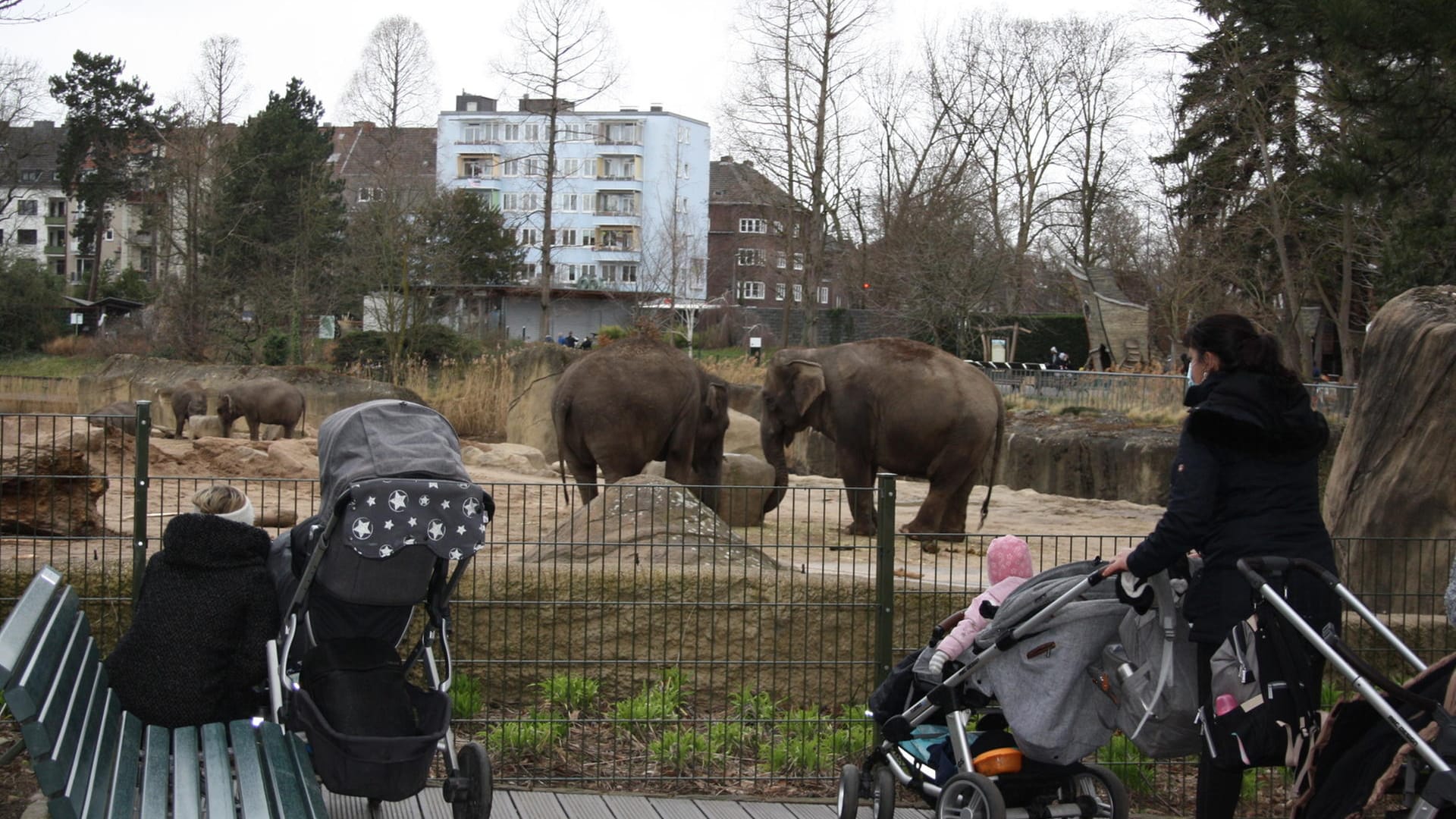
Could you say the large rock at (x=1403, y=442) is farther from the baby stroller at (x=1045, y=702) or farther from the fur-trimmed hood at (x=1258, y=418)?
the baby stroller at (x=1045, y=702)

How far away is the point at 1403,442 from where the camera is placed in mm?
9891

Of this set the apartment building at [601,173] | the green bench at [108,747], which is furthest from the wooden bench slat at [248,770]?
the apartment building at [601,173]

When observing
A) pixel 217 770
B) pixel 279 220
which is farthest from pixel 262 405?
pixel 279 220

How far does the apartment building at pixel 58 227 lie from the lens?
74938mm

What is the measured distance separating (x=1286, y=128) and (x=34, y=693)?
29523mm

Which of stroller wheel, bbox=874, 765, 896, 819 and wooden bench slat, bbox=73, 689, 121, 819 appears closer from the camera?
wooden bench slat, bbox=73, 689, 121, 819

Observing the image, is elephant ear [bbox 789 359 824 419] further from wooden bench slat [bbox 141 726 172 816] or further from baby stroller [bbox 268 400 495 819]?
wooden bench slat [bbox 141 726 172 816]

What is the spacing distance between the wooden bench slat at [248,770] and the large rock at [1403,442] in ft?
23.2

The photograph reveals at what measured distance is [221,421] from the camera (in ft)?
84.5

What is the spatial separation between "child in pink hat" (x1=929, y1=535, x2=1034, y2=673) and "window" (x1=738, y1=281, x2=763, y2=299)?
8409 centimetres

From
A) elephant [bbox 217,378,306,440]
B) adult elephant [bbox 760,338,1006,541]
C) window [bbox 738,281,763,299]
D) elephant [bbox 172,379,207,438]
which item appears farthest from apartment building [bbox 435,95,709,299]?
adult elephant [bbox 760,338,1006,541]

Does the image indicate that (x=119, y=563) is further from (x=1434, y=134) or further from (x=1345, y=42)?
(x=1434, y=134)

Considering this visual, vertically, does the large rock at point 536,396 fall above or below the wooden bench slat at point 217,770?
above

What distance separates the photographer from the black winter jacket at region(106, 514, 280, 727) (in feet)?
17.2
